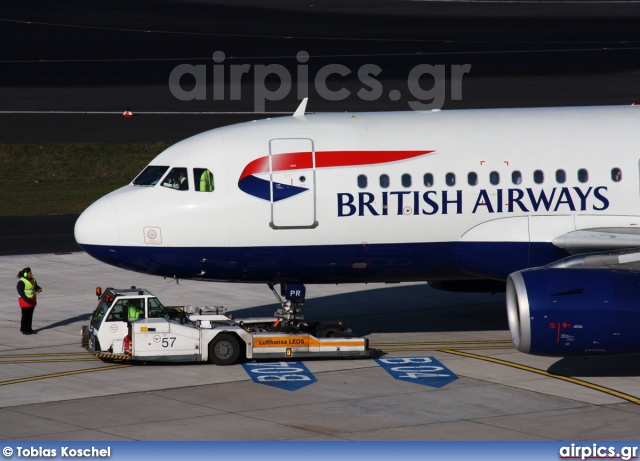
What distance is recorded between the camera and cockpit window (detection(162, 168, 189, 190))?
2731 centimetres

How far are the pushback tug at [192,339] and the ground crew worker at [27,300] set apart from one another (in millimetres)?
3059

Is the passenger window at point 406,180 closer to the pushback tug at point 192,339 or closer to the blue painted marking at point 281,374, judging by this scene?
the pushback tug at point 192,339

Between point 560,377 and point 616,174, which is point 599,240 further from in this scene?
point 560,377

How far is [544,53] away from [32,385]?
190 feet

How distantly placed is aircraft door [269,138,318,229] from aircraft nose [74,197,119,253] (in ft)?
11.9

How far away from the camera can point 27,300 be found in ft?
98.9

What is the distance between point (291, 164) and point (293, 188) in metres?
0.57

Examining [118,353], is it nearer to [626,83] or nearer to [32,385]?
[32,385]

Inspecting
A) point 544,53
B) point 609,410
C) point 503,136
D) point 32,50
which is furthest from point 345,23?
point 609,410

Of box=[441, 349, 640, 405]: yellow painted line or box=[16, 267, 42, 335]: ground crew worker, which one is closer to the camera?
box=[441, 349, 640, 405]: yellow painted line

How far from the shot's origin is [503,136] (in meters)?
27.6

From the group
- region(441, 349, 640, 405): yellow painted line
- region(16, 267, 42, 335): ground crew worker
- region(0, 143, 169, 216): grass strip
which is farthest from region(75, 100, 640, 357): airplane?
region(0, 143, 169, 216): grass strip

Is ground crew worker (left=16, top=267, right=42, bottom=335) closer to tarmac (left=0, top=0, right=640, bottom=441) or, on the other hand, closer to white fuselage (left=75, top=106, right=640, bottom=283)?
tarmac (left=0, top=0, right=640, bottom=441)

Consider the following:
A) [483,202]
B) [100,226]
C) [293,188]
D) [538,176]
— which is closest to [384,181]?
[293,188]
